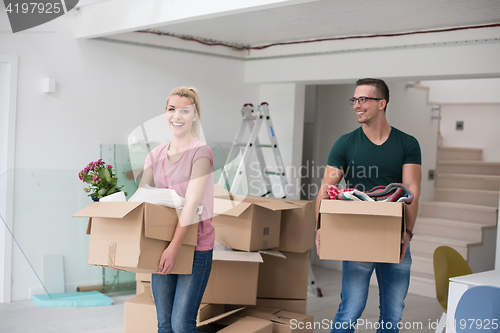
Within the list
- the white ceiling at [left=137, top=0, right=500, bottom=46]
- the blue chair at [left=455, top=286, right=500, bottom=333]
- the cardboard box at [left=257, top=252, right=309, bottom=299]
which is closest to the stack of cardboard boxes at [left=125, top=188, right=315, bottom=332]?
the cardboard box at [left=257, top=252, right=309, bottom=299]

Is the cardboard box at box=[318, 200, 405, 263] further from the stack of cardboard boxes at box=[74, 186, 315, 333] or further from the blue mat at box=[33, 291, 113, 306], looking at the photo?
the blue mat at box=[33, 291, 113, 306]

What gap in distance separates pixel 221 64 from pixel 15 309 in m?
2.67

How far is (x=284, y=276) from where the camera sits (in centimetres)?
300

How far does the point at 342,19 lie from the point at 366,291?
2.03 metres

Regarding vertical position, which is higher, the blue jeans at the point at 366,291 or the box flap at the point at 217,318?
the blue jeans at the point at 366,291

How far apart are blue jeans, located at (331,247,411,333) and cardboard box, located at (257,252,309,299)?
2.76ft

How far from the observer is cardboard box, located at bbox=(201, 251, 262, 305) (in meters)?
2.64

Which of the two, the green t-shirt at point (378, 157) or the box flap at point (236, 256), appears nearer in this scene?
the green t-shirt at point (378, 157)

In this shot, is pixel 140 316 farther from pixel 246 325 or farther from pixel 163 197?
pixel 163 197

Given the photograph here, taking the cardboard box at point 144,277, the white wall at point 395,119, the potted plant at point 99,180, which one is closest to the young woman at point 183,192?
the potted plant at point 99,180

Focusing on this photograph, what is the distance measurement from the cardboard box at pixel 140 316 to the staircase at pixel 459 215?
8.57ft

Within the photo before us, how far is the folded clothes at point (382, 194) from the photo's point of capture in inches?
77.8

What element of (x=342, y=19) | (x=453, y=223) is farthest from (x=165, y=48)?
(x=453, y=223)

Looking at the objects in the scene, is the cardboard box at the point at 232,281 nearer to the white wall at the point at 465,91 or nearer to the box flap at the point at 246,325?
the box flap at the point at 246,325
